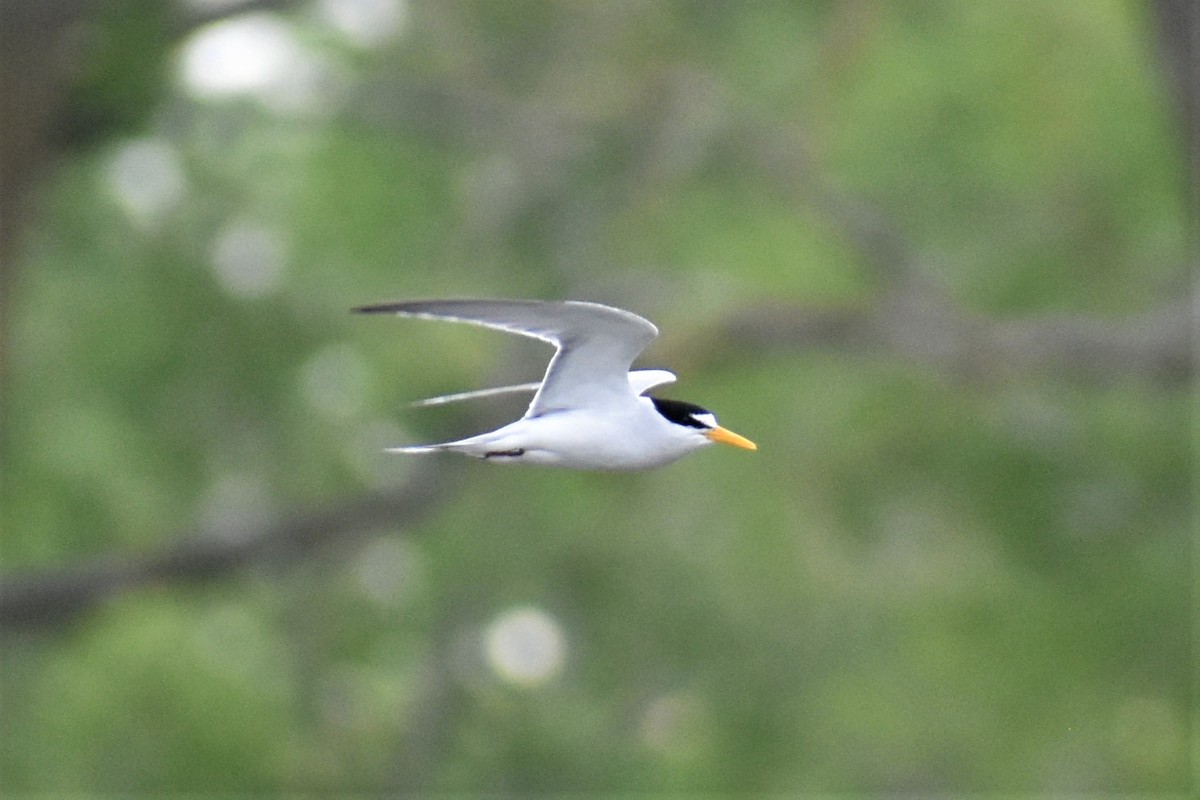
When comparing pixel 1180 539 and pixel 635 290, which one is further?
pixel 1180 539

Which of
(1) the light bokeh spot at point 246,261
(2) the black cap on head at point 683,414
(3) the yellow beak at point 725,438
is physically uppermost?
(1) the light bokeh spot at point 246,261

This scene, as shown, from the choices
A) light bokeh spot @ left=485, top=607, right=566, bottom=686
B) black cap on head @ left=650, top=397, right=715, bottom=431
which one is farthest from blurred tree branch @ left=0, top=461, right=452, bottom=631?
black cap on head @ left=650, top=397, right=715, bottom=431

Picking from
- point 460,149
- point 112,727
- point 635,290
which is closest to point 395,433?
point 460,149

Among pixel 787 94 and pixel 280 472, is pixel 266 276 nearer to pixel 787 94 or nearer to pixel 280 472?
pixel 280 472

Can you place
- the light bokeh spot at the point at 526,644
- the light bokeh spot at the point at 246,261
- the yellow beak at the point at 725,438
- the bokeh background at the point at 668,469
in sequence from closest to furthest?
the yellow beak at the point at 725,438, the bokeh background at the point at 668,469, the light bokeh spot at the point at 246,261, the light bokeh spot at the point at 526,644

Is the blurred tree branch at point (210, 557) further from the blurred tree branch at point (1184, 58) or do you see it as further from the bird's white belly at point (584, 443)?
the bird's white belly at point (584, 443)

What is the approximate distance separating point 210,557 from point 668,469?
5644mm

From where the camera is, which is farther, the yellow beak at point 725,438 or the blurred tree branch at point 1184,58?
the blurred tree branch at point 1184,58

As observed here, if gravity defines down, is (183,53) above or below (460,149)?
below

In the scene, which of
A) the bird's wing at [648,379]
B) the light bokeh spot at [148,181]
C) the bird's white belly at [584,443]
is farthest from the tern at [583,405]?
the light bokeh spot at [148,181]

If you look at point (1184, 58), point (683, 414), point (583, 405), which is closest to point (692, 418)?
point (683, 414)

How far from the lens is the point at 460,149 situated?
918 inches

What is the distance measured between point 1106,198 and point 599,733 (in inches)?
272

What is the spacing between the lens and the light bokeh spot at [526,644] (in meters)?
21.7
